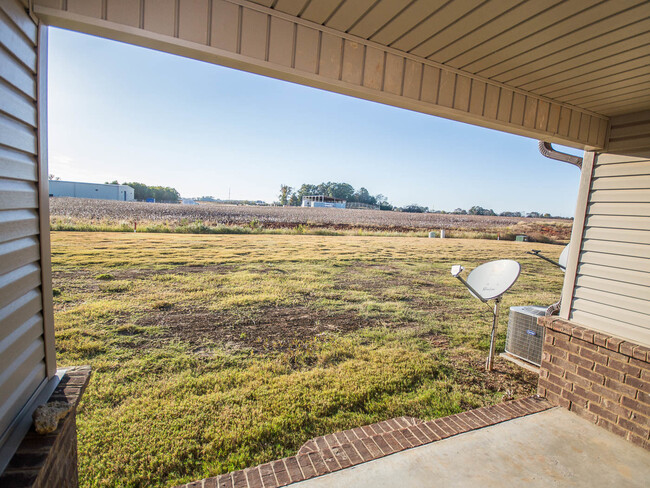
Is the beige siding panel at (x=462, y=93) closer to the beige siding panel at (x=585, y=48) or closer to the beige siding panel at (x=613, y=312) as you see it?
the beige siding panel at (x=585, y=48)

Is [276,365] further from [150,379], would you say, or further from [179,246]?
[179,246]

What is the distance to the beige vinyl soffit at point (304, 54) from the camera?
4.34ft

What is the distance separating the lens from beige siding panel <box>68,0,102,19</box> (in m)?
1.25

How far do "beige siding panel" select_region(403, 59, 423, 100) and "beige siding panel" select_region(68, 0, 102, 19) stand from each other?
4.90 feet

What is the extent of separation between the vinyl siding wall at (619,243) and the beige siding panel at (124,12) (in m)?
3.42

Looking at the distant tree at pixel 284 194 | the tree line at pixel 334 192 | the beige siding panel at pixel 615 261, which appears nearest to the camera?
the beige siding panel at pixel 615 261

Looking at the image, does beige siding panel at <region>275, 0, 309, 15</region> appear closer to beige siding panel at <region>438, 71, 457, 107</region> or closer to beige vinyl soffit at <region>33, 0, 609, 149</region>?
beige vinyl soffit at <region>33, 0, 609, 149</region>

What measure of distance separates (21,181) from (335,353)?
11.4ft

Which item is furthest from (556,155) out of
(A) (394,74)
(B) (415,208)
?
(B) (415,208)

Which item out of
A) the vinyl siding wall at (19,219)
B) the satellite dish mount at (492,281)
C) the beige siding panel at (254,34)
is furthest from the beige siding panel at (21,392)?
the satellite dish mount at (492,281)

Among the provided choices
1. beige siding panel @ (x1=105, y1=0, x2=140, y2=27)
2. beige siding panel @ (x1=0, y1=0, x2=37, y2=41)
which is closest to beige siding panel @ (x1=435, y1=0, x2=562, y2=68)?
beige siding panel @ (x1=105, y1=0, x2=140, y2=27)

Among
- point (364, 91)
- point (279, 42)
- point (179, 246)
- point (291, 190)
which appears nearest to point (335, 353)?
point (364, 91)

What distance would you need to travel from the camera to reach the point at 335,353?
4082mm

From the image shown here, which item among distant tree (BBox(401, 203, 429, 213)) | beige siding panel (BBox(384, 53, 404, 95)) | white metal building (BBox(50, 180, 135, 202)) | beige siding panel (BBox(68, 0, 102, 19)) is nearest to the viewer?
beige siding panel (BBox(68, 0, 102, 19))
